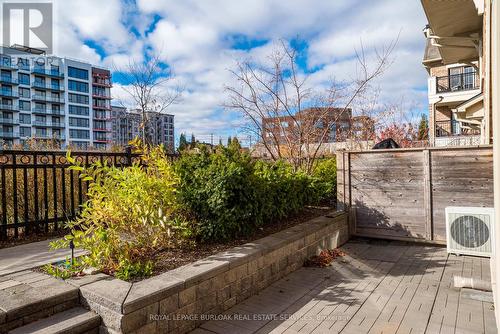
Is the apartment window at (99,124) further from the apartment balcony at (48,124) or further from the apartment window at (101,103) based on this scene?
the apartment balcony at (48,124)

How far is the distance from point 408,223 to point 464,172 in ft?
3.55

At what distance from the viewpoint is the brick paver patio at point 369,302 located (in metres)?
2.43

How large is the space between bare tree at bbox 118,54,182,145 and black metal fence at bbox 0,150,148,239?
11.6ft

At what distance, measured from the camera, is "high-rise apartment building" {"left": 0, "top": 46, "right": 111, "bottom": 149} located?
172 ft

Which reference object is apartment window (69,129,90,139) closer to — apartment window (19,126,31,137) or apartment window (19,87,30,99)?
apartment window (19,126,31,137)

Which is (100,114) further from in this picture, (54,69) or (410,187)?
(410,187)

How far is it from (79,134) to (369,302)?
226 ft

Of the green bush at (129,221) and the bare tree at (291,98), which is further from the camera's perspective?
the bare tree at (291,98)

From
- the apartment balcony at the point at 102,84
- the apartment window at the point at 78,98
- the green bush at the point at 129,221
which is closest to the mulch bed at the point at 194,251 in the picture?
the green bush at the point at 129,221

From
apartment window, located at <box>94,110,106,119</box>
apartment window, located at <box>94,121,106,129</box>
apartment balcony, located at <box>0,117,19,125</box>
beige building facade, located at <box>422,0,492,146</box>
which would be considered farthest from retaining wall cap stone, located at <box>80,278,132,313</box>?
apartment window, located at <box>94,110,106,119</box>

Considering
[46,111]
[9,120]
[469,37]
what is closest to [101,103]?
[46,111]

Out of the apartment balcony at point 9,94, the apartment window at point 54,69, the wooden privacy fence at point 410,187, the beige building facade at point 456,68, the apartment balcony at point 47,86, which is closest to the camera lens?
the wooden privacy fence at point 410,187

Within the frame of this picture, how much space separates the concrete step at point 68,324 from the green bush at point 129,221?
435mm

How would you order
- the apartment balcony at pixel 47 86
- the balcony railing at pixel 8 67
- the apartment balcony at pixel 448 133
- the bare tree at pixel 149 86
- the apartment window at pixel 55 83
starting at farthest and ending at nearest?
the apartment window at pixel 55 83 < the apartment balcony at pixel 47 86 < the balcony railing at pixel 8 67 < the apartment balcony at pixel 448 133 < the bare tree at pixel 149 86
